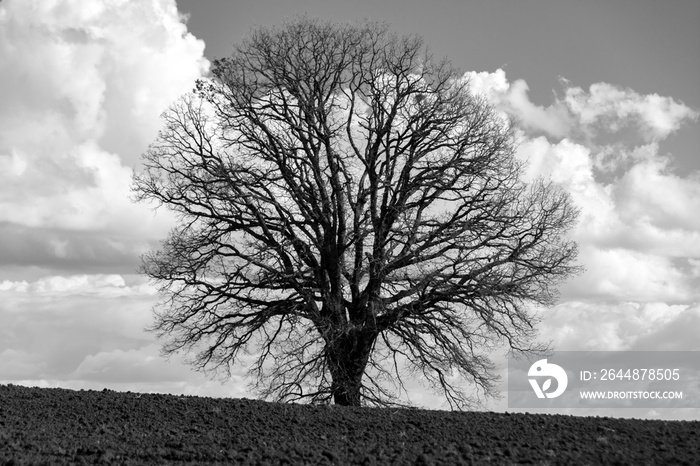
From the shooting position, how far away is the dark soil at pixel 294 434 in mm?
10566

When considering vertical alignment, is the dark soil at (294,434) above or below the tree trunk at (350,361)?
below

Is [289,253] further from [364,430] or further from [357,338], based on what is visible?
[364,430]

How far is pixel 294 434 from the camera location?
1203 centimetres

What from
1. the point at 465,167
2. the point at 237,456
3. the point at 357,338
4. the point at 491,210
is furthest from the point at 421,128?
the point at 237,456

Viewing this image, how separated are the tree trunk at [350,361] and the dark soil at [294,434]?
15.5 feet

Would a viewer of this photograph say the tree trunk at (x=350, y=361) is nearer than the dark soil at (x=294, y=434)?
No

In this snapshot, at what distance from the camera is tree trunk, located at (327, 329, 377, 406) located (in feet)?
62.5

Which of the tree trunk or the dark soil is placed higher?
the tree trunk

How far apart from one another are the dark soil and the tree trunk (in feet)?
15.5

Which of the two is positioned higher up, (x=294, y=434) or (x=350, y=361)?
(x=350, y=361)

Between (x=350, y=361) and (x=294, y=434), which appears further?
(x=350, y=361)

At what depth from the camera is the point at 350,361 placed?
19531 mm

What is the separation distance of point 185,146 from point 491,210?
27.0ft

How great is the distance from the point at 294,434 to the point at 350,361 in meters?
7.55
